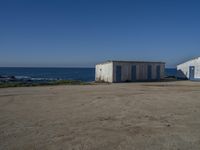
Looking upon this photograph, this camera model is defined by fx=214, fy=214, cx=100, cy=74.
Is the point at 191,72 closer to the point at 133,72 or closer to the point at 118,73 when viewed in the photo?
the point at 133,72

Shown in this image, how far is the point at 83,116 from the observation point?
24.1ft

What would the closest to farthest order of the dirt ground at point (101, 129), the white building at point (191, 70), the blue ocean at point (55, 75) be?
1. the dirt ground at point (101, 129)
2. the white building at point (191, 70)
3. the blue ocean at point (55, 75)

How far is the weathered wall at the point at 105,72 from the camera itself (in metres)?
25.0

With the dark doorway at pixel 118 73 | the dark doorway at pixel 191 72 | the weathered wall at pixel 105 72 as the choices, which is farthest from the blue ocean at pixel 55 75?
the dark doorway at pixel 191 72

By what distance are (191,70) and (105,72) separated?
11.7 metres

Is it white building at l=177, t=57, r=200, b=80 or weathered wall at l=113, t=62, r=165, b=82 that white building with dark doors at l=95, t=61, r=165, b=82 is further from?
white building at l=177, t=57, r=200, b=80

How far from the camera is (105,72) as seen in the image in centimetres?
2653

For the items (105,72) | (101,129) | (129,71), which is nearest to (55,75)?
(105,72)

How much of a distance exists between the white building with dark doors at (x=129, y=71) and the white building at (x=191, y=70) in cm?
377

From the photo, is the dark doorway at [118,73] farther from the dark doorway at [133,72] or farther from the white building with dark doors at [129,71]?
the dark doorway at [133,72]

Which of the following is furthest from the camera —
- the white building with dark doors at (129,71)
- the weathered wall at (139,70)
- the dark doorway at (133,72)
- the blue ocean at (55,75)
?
the blue ocean at (55,75)

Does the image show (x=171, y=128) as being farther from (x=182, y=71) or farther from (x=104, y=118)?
(x=182, y=71)

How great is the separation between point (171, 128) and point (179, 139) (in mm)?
882

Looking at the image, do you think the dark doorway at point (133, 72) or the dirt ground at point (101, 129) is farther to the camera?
the dark doorway at point (133, 72)
